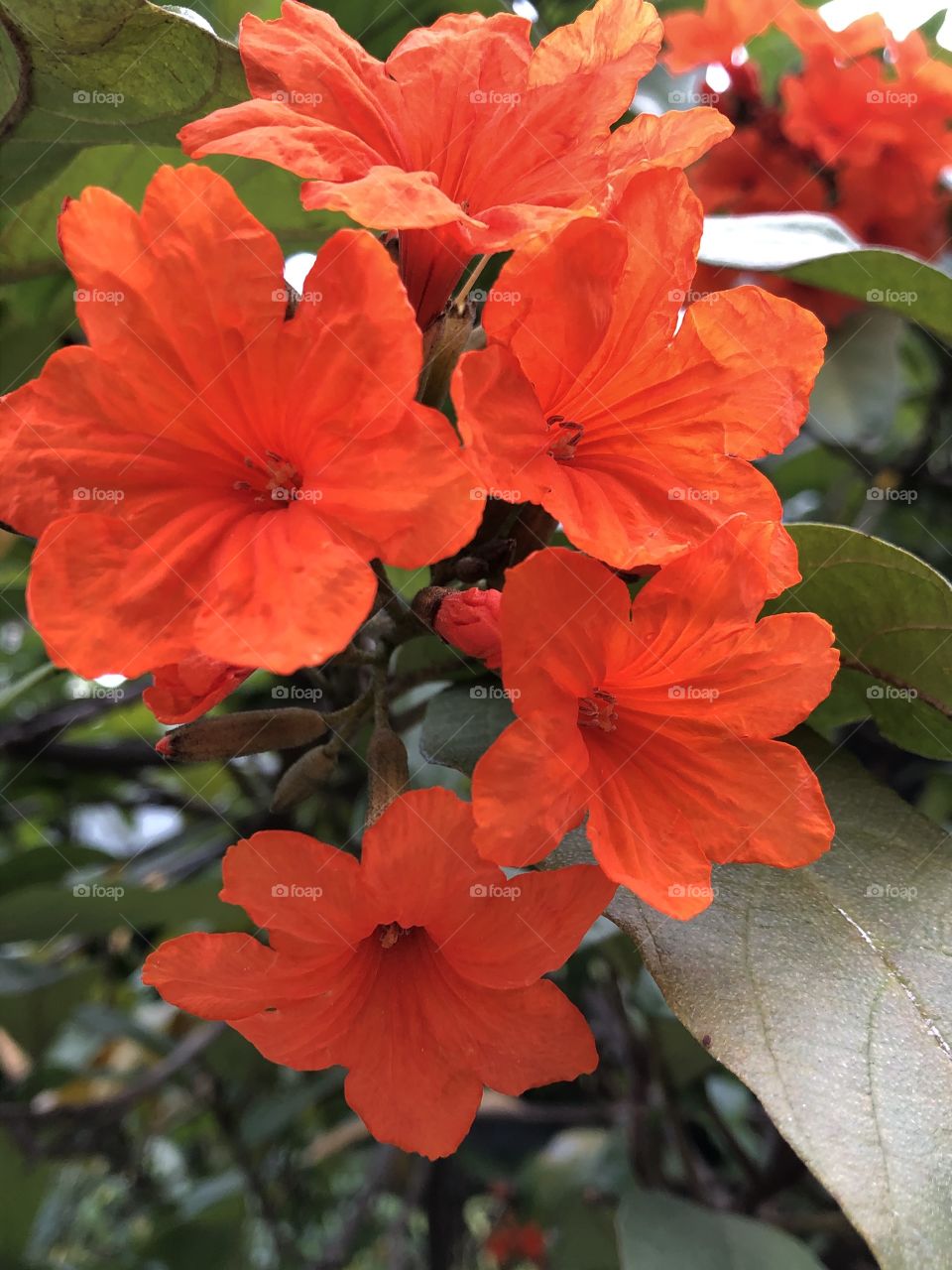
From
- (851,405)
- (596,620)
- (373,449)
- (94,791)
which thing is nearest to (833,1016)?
(596,620)

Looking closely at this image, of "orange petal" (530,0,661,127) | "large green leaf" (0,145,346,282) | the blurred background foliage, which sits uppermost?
"orange petal" (530,0,661,127)

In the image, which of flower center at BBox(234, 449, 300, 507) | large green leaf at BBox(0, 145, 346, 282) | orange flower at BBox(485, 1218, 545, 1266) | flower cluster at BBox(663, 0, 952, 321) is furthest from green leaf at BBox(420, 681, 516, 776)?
orange flower at BBox(485, 1218, 545, 1266)

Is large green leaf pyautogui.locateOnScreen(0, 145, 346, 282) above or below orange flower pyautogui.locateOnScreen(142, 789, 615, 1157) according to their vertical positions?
above

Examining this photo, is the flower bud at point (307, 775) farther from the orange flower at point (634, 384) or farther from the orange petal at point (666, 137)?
the orange petal at point (666, 137)

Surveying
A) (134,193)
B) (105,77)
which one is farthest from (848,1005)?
(134,193)

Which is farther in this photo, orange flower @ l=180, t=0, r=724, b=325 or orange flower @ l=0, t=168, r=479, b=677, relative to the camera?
orange flower @ l=180, t=0, r=724, b=325

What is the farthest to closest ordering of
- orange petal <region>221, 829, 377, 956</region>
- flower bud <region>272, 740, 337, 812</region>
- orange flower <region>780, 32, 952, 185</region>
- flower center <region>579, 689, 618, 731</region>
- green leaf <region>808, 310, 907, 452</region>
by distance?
orange flower <region>780, 32, 952, 185</region> < green leaf <region>808, 310, 907, 452</region> < flower bud <region>272, 740, 337, 812</region> < flower center <region>579, 689, 618, 731</region> < orange petal <region>221, 829, 377, 956</region>

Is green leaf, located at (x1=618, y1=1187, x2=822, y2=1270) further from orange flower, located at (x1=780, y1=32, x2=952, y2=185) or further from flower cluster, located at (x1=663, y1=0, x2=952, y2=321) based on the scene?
orange flower, located at (x1=780, y1=32, x2=952, y2=185)

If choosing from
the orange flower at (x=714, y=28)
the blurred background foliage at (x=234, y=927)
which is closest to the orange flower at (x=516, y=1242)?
the blurred background foliage at (x=234, y=927)

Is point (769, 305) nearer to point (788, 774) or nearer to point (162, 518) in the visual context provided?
point (788, 774)
